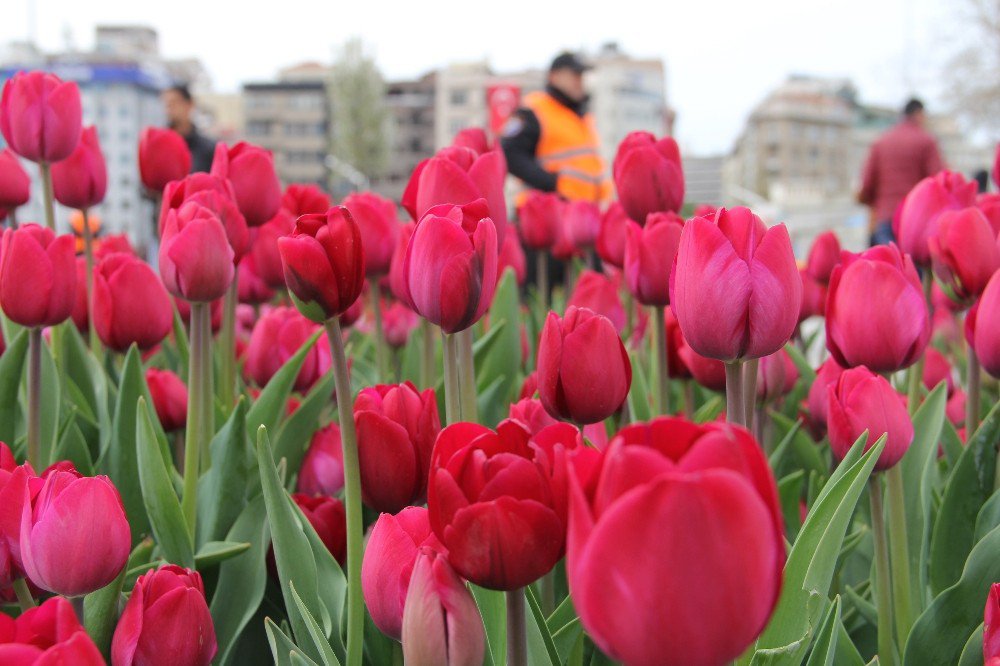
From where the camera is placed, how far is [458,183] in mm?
726

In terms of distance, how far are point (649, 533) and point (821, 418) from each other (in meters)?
0.84

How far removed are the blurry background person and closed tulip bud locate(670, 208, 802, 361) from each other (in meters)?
4.41

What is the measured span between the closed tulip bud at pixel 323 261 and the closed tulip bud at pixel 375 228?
0.52m

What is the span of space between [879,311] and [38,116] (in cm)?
99

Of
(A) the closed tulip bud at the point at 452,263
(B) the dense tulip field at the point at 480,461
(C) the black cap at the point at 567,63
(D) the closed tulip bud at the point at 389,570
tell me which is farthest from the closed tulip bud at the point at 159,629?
(C) the black cap at the point at 567,63

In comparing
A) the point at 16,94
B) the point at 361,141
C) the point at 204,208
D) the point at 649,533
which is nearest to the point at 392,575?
the point at 649,533

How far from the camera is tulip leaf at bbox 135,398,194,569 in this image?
29.6 inches

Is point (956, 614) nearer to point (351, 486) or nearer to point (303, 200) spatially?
point (351, 486)

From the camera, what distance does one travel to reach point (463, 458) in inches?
17.4

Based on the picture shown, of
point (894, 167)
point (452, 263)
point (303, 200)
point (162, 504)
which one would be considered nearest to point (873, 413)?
point (452, 263)

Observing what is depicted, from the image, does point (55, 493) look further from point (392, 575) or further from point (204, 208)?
point (204, 208)

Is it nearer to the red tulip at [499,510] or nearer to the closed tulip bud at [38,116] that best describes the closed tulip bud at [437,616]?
the red tulip at [499,510]

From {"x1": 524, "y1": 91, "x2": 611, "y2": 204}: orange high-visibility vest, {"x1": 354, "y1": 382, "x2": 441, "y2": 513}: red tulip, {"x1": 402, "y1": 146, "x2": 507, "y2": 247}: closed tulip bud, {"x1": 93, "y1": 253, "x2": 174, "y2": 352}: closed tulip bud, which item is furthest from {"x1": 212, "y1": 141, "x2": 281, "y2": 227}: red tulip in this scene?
{"x1": 524, "y1": 91, "x2": 611, "y2": 204}: orange high-visibility vest

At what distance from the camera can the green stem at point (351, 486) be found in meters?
0.60
